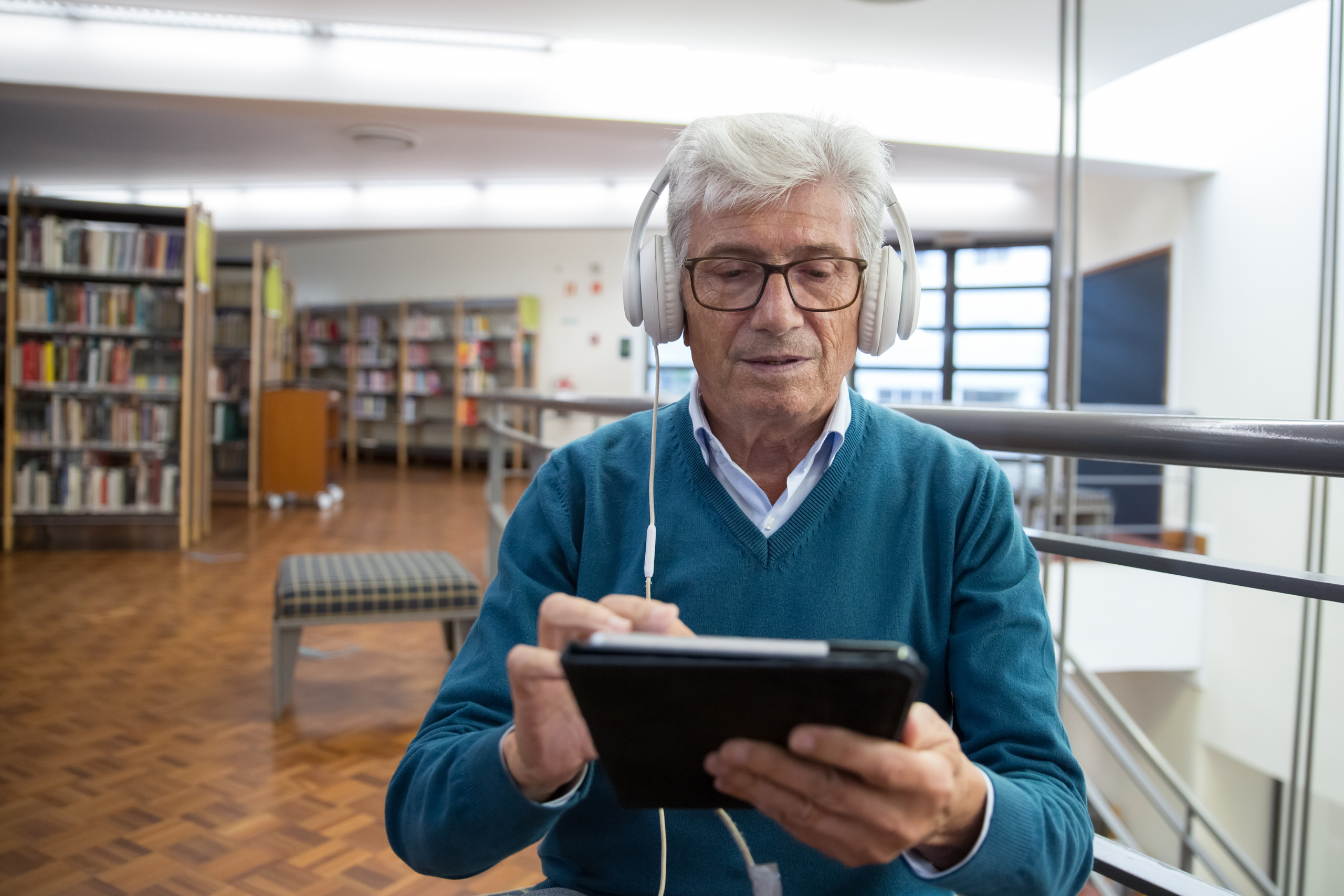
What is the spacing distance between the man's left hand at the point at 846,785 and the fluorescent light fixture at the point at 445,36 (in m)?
5.66

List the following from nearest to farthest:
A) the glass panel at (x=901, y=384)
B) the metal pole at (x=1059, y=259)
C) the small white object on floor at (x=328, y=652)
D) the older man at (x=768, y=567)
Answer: the older man at (x=768, y=567) < the metal pole at (x=1059, y=259) < the small white object on floor at (x=328, y=652) < the glass panel at (x=901, y=384)

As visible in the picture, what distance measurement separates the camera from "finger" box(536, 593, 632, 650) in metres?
0.62

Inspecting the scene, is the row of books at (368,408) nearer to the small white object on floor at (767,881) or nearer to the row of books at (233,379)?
the row of books at (233,379)

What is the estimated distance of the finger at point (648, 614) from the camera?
2.00 ft

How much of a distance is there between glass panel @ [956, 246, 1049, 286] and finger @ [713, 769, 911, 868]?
9565 millimetres

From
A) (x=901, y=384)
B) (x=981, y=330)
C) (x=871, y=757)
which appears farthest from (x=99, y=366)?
(x=981, y=330)

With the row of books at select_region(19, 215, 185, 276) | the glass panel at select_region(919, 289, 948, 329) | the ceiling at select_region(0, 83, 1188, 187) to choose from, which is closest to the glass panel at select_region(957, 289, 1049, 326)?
the glass panel at select_region(919, 289, 948, 329)

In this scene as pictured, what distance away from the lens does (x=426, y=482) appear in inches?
380

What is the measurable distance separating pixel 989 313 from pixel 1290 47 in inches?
174

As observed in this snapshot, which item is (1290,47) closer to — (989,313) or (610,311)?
(989,313)

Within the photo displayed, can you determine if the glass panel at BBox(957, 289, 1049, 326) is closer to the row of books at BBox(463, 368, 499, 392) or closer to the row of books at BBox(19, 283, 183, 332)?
the row of books at BBox(463, 368, 499, 392)

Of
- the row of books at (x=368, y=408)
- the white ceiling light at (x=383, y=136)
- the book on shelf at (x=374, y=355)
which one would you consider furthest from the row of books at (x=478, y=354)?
the white ceiling light at (x=383, y=136)

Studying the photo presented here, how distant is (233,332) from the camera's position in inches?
291

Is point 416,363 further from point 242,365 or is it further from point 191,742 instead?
point 191,742
